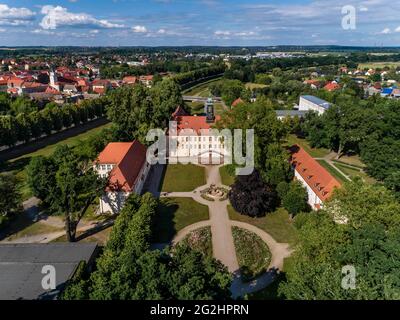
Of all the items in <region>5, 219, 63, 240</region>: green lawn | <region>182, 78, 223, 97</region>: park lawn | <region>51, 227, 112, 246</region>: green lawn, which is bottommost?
<region>51, 227, 112, 246</region>: green lawn

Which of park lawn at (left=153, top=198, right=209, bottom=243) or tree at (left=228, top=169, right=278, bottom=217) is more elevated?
tree at (left=228, top=169, right=278, bottom=217)

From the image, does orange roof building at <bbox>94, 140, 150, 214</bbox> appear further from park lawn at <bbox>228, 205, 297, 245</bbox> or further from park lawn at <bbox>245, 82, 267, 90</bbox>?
park lawn at <bbox>245, 82, 267, 90</bbox>

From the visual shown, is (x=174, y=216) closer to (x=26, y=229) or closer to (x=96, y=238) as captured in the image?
(x=96, y=238)

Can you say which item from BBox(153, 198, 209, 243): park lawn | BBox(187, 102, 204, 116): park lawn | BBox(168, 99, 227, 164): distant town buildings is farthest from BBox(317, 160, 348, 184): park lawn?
BBox(187, 102, 204, 116): park lawn

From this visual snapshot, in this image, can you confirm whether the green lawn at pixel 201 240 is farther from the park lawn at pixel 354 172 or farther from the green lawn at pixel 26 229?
the park lawn at pixel 354 172

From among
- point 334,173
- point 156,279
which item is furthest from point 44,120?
point 156,279

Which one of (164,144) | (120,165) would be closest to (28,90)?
(164,144)
